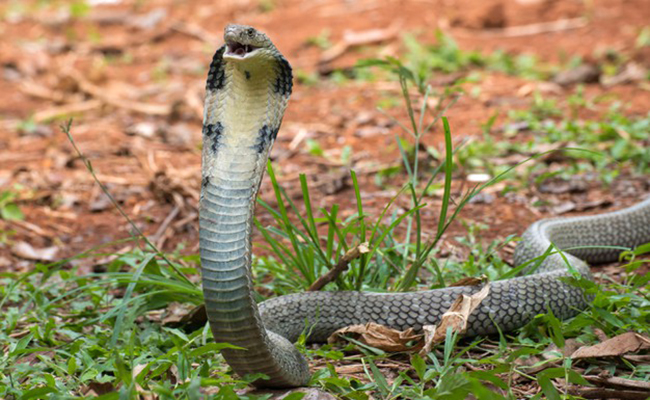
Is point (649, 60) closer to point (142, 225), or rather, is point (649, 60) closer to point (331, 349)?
point (142, 225)

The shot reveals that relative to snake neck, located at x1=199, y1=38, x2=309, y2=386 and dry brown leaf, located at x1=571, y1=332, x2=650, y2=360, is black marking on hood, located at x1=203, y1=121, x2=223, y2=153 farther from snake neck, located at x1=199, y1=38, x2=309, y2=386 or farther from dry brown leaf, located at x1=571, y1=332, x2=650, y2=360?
dry brown leaf, located at x1=571, y1=332, x2=650, y2=360

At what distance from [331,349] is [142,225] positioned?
222 cm

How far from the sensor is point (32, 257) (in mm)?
4684

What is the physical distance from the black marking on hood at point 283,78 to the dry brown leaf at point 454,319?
3.67ft

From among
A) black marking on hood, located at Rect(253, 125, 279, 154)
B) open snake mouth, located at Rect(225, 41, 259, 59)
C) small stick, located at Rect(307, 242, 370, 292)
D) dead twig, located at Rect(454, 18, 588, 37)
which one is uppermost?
open snake mouth, located at Rect(225, 41, 259, 59)

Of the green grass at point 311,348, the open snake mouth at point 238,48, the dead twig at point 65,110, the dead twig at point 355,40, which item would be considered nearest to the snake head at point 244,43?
the open snake mouth at point 238,48

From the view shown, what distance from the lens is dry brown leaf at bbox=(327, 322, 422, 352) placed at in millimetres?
3207

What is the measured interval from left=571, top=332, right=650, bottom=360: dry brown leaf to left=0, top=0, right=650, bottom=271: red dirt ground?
149 centimetres

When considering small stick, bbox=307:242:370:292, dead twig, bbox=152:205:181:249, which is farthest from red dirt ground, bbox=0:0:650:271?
small stick, bbox=307:242:370:292

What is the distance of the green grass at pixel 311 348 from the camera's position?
2.71 metres

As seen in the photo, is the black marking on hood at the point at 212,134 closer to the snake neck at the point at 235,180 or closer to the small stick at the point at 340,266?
the snake neck at the point at 235,180

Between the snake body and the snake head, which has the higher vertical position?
the snake head

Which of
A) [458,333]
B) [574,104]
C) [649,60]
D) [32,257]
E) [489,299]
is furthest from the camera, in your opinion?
[649,60]

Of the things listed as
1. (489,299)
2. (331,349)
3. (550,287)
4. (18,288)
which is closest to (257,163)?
(331,349)
